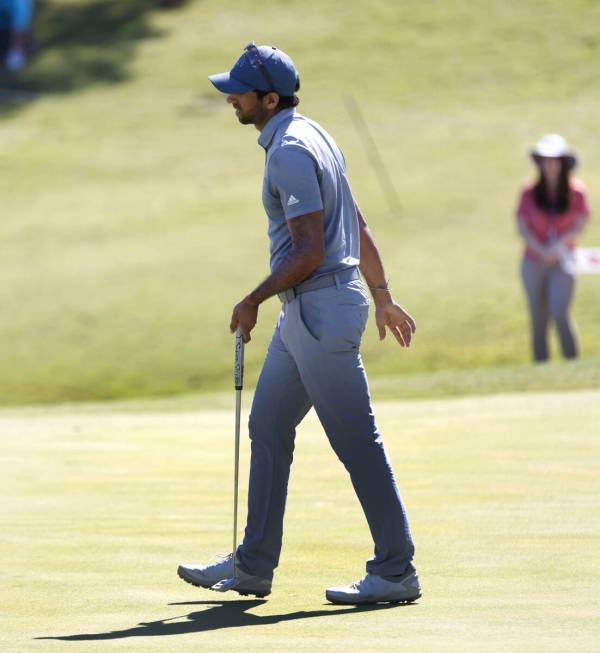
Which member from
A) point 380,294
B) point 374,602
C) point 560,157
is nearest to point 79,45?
point 560,157

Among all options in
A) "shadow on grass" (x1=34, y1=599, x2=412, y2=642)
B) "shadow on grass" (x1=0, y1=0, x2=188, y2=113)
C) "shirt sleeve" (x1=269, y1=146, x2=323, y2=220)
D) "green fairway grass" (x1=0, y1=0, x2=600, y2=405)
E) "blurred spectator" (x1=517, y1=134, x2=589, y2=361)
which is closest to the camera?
"shadow on grass" (x1=34, y1=599, x2=412, y2=642)

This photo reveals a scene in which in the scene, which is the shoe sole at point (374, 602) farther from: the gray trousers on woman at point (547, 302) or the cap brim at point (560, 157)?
the gray trousers on woman at point (547, 302)

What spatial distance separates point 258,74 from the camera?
5906mm

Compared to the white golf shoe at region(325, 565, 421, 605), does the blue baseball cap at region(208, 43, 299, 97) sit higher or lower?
higher

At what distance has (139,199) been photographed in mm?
28531

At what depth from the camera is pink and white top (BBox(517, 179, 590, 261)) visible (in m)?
17.2

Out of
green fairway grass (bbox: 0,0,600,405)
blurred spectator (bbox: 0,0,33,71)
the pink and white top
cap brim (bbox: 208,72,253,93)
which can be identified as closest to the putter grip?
cap brim (bbox: 208,72,253,93)

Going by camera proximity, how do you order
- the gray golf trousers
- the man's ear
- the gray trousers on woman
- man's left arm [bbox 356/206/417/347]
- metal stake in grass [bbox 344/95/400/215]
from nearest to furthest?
the gray golf trousers
the man's ear
man's left arm [bbox 356/206/417/347]
the gray trousers on woman
metal stake in grass [bbox 344/95/400/215]

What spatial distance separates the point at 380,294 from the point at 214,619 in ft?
4.56

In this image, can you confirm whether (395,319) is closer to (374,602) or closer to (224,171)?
(374,602)

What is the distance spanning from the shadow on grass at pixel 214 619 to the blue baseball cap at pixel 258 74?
1742mm

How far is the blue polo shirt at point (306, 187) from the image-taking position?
18.7ft

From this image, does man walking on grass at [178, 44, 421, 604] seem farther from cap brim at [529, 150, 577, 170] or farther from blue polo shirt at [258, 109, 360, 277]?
cap brim at [529, 150, 577, 170]

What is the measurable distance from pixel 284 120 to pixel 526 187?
1151 centimetres
